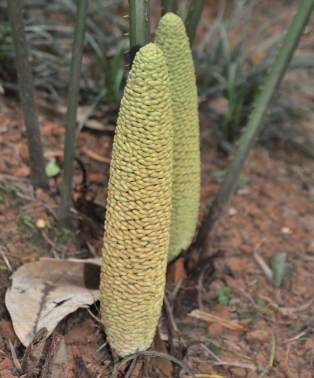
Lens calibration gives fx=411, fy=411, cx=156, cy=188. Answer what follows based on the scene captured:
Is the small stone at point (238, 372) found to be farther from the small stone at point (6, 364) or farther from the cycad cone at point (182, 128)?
the small stone at point (6, 364)

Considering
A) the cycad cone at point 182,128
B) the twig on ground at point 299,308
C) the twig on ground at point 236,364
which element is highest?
the cycad cone at point 182,128

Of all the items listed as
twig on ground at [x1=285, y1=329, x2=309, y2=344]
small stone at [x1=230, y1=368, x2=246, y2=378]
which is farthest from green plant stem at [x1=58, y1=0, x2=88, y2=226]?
twig on ground at [x1=285, y1=329, x2=309, y2=344]

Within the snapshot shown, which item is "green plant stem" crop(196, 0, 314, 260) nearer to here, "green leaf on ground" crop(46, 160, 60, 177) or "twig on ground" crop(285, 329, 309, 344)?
"twig on ground" crop(285, 329, 309, 344)

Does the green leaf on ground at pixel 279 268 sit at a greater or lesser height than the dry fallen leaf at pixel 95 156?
lesser

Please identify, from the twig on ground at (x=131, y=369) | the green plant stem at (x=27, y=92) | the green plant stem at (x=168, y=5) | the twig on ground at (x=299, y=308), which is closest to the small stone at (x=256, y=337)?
the twig on ground at (x=299, y=308)

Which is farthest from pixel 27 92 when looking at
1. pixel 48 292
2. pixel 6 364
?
pixel 6 364

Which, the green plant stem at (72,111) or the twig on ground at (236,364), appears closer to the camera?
the green plant stem at (72,111)

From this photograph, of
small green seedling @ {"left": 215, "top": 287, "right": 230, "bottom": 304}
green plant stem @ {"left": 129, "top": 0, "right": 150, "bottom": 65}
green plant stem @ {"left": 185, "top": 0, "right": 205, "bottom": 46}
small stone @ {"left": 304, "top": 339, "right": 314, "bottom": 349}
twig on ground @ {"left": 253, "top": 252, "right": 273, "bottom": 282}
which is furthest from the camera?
twig on ground @ {"left": 253, "top": 252, "right": 273, "bottom": 282}
